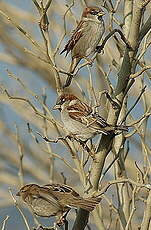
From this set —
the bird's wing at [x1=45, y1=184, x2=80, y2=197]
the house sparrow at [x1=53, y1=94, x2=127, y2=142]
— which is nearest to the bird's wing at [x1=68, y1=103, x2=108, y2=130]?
the house sparrow at [x1=53, y1=94, x2=127, y2=142]

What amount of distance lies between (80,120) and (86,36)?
0.19 m

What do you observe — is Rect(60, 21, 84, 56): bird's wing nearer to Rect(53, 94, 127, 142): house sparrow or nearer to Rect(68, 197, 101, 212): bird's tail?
Rect(53, 94, 127, 142): house sparrow

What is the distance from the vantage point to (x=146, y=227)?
3.68 ft

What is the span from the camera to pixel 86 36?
1.19m

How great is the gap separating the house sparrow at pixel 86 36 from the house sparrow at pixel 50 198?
0.77 ft

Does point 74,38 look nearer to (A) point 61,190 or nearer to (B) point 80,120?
(B) point 80,120

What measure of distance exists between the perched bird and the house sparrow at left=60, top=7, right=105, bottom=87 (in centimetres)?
23

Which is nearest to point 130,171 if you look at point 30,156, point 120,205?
point 30,156

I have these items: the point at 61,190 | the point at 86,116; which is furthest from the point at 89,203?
the point at 86,116

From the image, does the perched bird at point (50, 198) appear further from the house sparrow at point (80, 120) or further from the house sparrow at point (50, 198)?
the house sparrow at point (80, 120)

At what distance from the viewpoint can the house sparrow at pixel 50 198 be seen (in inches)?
40.3

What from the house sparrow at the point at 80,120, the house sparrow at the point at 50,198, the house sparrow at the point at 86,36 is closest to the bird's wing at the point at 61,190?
the house sparrow at the point at 50,198

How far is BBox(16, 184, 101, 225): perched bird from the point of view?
3.36ft

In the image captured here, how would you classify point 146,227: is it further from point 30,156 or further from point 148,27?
point 30,156
